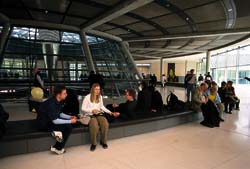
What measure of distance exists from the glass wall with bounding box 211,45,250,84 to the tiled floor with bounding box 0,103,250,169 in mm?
16391

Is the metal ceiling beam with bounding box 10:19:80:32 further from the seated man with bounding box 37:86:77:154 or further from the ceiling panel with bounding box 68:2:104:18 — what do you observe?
the seated man with bounding box 37:86:77:154

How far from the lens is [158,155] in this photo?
3227 millimetres

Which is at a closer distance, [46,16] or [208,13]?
[208,13]

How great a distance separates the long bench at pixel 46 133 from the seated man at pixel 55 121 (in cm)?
20

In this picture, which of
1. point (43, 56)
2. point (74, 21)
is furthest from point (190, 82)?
Result: point (43, 56)

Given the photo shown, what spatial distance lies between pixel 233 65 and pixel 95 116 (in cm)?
2194

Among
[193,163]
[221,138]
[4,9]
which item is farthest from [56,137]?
[4,9]

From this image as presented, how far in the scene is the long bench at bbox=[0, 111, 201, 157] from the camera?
121 inches

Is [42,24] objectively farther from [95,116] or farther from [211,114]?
[211,114]

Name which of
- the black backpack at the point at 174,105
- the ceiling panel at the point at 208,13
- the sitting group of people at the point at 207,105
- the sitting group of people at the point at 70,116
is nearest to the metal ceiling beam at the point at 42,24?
the ceiling panel at the point at 208,13

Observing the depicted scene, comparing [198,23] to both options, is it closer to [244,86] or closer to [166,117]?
[166,117]

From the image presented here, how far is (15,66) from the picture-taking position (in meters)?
10.3

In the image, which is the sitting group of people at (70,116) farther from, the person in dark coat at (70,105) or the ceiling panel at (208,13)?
the ceiling panel at (208,13)

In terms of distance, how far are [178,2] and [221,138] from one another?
502 cm
